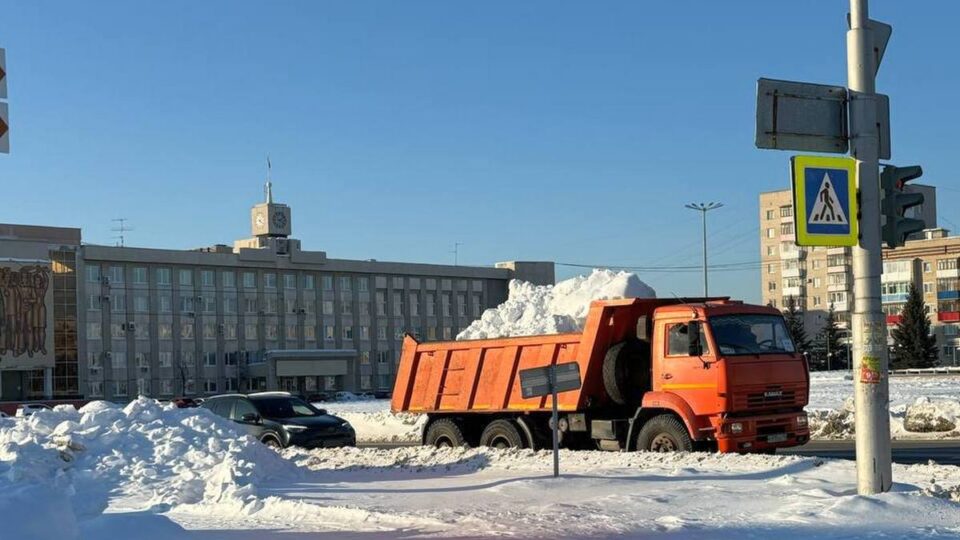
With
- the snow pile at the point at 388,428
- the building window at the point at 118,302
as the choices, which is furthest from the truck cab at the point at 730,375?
the building window at the point at 118,302

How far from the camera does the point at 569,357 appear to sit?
63.4 feet

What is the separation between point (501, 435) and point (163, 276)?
79.4 m

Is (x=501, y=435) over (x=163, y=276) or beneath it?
beneath

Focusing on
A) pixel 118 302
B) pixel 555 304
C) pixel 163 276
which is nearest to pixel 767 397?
pixel 555 304

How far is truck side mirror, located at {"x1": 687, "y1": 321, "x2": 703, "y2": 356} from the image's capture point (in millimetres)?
17516

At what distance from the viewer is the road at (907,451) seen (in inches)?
787

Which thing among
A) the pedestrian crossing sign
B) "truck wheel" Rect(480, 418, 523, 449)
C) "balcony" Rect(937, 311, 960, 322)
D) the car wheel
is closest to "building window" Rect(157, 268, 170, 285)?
the car wheel

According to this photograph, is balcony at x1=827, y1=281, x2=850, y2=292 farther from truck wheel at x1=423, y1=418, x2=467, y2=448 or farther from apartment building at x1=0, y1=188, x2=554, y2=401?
truck wheel at x1=423, y1=418, x2=467, y2=448

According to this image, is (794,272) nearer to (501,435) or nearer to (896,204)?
(501,435)

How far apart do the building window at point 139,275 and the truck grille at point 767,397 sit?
82.4 meters

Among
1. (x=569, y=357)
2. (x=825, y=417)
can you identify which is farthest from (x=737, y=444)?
(x=825, y=417)

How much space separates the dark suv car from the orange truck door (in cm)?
977

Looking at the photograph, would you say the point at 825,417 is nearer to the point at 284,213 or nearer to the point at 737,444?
the point at 737,444

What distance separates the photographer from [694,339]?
57.6 ft
